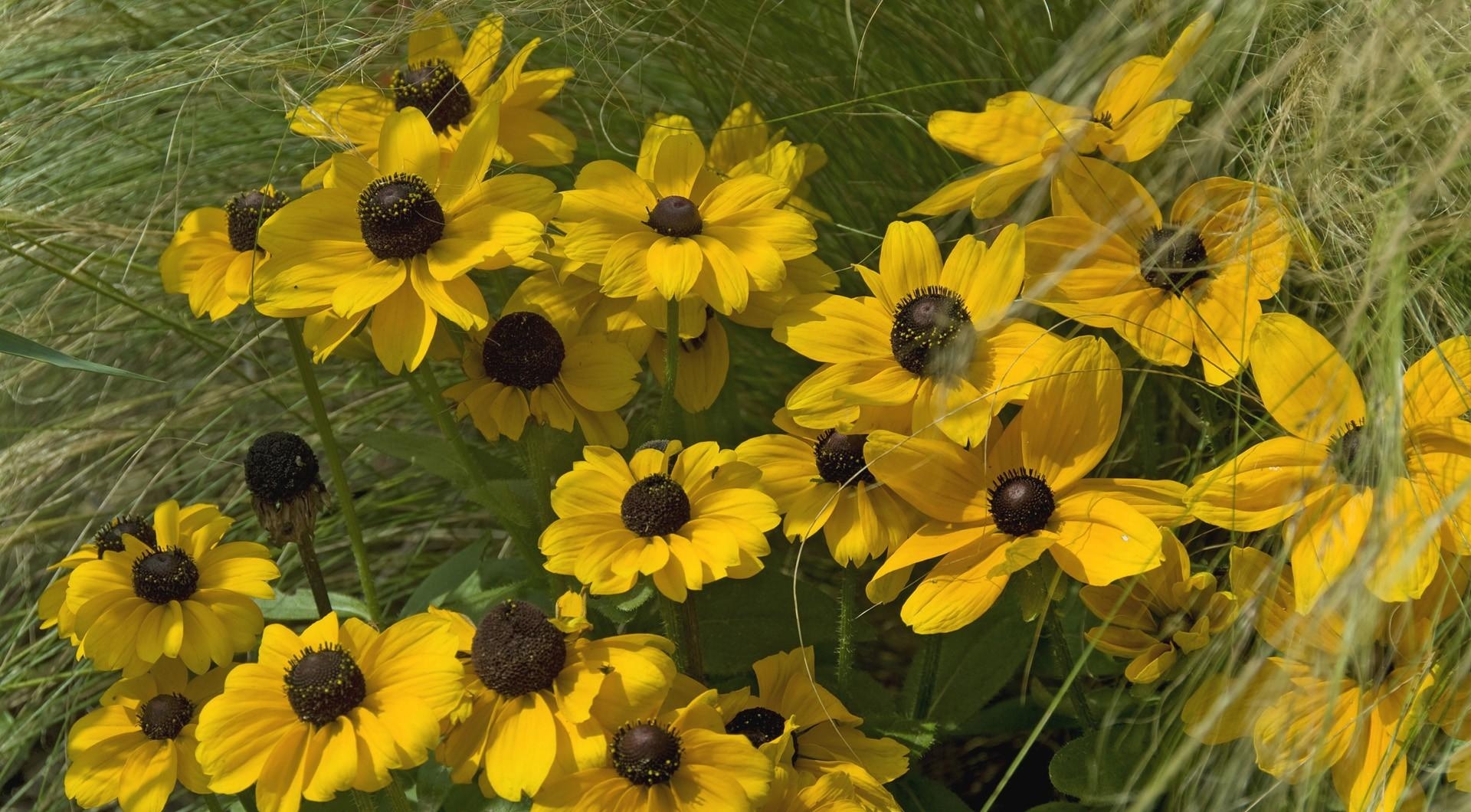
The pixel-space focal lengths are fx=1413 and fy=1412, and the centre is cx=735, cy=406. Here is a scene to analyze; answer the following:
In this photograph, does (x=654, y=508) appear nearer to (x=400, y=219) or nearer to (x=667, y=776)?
(x=667, y=776)

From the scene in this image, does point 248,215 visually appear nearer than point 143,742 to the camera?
No

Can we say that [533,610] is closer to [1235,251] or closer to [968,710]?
[968,710]

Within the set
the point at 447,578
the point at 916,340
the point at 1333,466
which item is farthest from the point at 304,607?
the point at 1333,466

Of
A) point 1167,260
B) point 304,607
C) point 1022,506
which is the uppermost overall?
point 1167,260

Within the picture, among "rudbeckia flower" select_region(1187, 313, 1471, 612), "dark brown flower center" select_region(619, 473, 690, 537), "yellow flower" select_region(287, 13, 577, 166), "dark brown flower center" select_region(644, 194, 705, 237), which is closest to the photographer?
"rudbeckia flower" select_region(1187, 313, 1471, 612)

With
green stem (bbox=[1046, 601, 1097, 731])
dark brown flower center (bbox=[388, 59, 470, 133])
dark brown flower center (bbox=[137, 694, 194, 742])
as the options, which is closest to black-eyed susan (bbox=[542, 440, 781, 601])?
green stem (bbox=[1046, 601, 1097, 731])

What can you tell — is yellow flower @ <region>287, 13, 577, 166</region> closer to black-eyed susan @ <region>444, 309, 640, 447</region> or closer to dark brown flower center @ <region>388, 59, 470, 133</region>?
dark brown flower center @ <region>388, 59, 470, 133</region>

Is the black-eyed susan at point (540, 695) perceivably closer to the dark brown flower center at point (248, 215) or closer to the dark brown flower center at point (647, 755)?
the dark brown flower center at point (647, 755)
